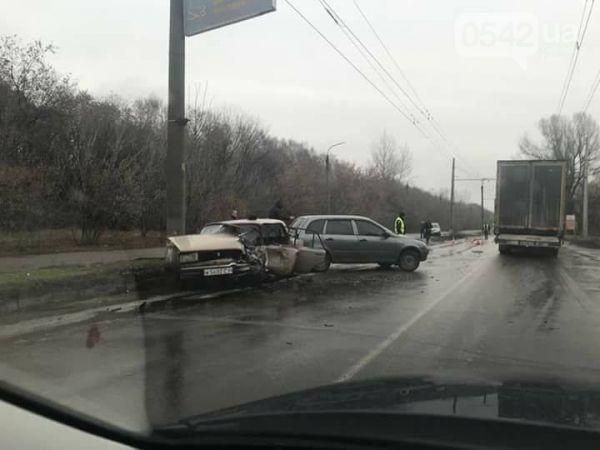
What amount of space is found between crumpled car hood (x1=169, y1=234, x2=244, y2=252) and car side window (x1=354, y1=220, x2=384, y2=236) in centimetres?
537

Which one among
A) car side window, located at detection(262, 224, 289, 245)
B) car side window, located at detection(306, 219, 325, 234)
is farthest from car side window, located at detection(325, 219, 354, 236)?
car side window, located at detection(262, 224, 289, 245)

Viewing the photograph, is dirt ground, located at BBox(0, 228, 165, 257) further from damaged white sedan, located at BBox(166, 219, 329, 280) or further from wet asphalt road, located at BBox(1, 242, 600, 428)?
wet asphalt road, located at BBox(1, 242, 600, 428)

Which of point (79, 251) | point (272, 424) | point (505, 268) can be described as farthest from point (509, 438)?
point (79, 251)

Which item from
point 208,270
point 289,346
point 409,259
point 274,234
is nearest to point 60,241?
point 274,234

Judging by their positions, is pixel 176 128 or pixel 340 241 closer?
pixel 176 128

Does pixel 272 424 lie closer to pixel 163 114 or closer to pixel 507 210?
pixel 507 210

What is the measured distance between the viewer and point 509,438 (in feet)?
7.30

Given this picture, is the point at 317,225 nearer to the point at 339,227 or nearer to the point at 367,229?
the point at 339,227

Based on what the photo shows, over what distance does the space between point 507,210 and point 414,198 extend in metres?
67.3

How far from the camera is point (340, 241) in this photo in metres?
16.7

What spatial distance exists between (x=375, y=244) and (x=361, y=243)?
426 mm

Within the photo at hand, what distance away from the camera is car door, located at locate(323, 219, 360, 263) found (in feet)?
54.4

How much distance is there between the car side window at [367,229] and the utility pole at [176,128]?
524 cm

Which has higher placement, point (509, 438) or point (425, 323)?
point (509, 438)
